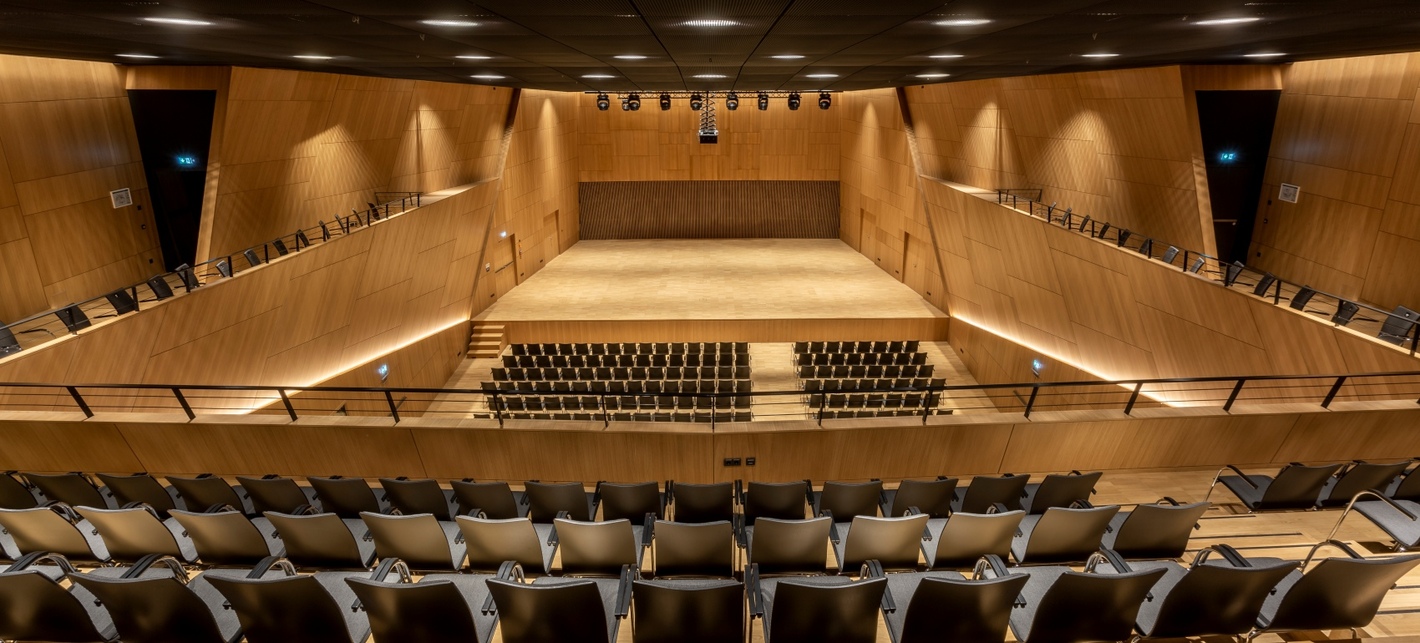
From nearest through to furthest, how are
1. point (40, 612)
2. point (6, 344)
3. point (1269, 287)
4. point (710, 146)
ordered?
point (40, 612) → point (6, 344) → point (1269, 287) → point (710, 146)

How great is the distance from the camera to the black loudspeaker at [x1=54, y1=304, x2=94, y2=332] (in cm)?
762

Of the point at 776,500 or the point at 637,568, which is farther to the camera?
the point at 776,500

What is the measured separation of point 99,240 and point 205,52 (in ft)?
15.3

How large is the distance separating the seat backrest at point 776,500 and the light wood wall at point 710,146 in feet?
66.3

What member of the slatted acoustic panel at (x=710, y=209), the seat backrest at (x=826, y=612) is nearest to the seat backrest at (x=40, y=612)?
the seat backrest at (x=826, y=612)

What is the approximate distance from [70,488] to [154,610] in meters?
2.45

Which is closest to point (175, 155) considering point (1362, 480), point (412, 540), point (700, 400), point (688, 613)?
point (700, 400)

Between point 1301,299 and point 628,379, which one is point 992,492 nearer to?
point 1301,299

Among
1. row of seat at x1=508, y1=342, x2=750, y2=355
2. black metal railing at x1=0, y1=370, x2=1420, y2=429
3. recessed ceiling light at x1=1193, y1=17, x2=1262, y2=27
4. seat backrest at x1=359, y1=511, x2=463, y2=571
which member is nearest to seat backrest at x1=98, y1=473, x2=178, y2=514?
black metal railing at x1=0, y1=370, x2=1420, y2=429

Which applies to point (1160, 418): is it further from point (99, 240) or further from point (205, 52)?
point (99, 240)

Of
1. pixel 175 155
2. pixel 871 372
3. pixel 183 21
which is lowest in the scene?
pixel 871 372

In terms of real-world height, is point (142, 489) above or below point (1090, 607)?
below

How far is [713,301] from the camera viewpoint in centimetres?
1717

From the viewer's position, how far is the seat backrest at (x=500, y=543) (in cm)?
386
